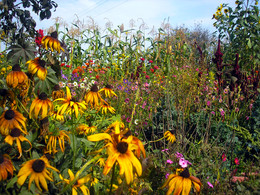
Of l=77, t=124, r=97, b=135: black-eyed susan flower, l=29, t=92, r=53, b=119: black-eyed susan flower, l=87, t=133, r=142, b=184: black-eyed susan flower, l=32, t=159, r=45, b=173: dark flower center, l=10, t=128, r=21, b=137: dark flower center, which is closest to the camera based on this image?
l=87, t=133, r=142, b=184: black-eyed susan flower

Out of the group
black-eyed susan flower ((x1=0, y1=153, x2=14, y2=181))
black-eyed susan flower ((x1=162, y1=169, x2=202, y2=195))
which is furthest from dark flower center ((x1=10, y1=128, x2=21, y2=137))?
black-eyed susan flower ((x1=162, y1=169, x2=202, y2=195))

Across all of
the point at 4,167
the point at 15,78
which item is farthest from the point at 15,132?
the point at 15,78

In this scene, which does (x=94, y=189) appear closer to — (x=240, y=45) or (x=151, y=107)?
(x=151, y=107)

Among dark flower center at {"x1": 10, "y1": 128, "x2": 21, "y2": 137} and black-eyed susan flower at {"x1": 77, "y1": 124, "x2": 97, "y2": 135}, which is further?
black-eyed susan flower at {"x1": 77, "y1": 124, "x2": 97, "y2": 135}

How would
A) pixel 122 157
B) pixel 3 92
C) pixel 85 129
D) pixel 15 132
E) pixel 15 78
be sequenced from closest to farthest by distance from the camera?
pixel 122 157 → pixel 15 132 → pixel 15 78 → pixel 3 92 → pixel 85 129

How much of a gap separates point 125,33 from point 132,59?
852 millimetres

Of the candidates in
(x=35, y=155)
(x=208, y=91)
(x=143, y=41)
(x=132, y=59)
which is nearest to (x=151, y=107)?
(x=208, y=91)

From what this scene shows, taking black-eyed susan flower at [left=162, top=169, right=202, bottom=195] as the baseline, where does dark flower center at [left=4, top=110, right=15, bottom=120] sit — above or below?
above

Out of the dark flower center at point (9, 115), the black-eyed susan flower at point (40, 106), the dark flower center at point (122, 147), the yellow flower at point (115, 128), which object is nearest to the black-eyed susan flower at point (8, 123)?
the dark flower center at point (9, 115)

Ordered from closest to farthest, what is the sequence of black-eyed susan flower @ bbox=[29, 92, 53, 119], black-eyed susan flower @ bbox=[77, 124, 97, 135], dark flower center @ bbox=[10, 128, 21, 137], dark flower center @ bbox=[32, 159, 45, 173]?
dark flower center @ bbox=[32, 159, 45, 173] < dark flower center @ bbox=[10, 128, 21, 137] < black-eyed susan flower @ bbox=[29, 92, 53, 119] < black-eyed susan flower @ bbox=[77, 124, 97, 135]

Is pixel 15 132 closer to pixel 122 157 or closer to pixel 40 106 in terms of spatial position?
pixel 40 106

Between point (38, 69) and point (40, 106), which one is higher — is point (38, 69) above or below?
above

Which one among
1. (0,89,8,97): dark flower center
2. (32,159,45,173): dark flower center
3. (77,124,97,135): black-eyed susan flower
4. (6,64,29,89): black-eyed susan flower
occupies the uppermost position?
(6,64,29,89): black-eyed susan flower

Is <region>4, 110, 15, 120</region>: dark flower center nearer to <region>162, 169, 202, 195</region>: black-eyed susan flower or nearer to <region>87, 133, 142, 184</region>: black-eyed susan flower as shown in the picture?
<region>87, 133, 142, 184</region>: black-eyed susan flower
